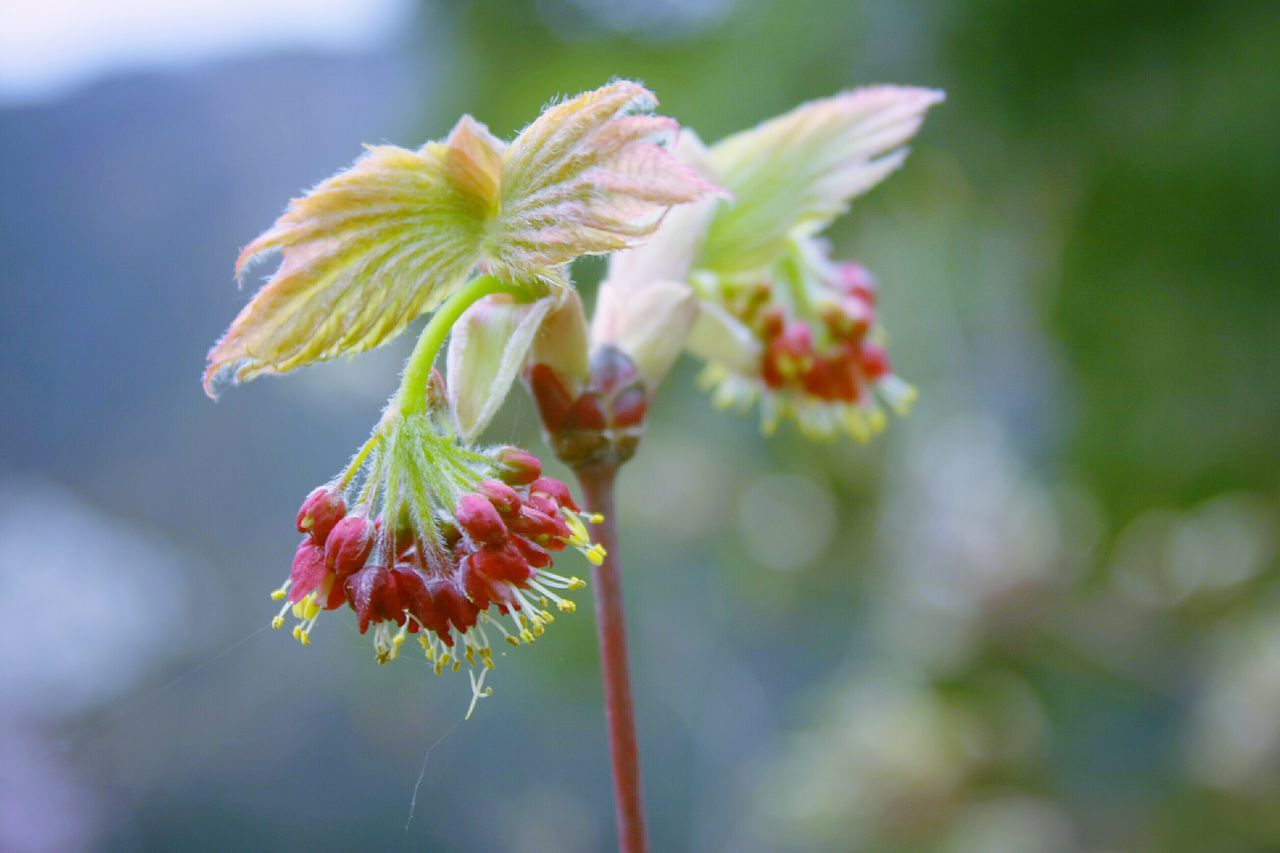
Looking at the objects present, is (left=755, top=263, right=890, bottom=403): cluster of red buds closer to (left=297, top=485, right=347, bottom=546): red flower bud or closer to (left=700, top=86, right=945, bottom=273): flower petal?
(left=700, top=86, right=945, bottom=273): flower petal

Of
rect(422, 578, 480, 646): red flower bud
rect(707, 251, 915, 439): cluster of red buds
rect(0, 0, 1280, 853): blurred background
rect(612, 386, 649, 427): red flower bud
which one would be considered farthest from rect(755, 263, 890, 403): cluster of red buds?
rect(0, 0, 1280, 853): blurred background

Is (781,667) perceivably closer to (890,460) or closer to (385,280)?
(890,460)

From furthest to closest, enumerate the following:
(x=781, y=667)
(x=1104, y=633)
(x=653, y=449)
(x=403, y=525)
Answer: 1. (x=781, y=667)
2. (x=653, y=449)
3. (x=1104, y=633)
4. (x=403, y=525)

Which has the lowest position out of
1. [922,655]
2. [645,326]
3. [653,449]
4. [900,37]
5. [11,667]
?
[645,326]

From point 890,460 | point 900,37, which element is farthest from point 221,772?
point 900,37

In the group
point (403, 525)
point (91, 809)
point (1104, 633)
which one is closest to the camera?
point (403, 525)

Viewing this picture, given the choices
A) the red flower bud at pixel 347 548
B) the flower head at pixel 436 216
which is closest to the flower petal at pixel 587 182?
the flower head at pixel 436 216

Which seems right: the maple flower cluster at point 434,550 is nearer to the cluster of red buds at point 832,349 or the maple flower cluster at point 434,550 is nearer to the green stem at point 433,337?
the green stem at point 433,337
